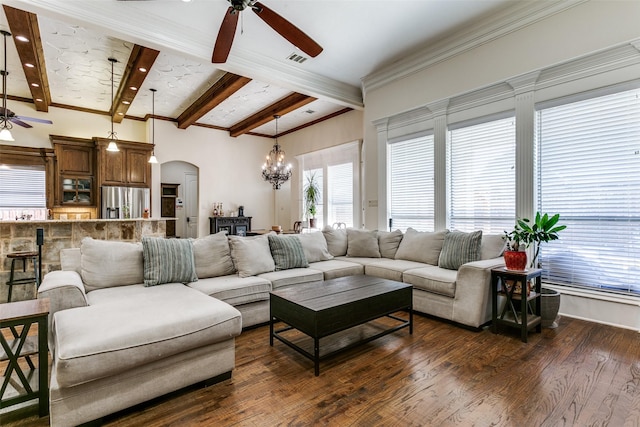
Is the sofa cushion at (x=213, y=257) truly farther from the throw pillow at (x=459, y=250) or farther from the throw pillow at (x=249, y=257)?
the throw pillow at (x=459, y=250)

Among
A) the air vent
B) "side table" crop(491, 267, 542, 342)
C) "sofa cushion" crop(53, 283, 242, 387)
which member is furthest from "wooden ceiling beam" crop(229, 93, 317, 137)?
"sofa cushion" crop(53, 283, 242, 387)

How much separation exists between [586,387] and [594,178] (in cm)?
224

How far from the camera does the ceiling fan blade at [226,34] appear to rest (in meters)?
2.62

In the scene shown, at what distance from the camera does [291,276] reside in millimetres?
3494

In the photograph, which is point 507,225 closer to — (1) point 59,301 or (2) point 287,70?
(2) point 287,70

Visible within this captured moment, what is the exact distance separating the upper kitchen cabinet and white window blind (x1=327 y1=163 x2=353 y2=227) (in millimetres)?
4169

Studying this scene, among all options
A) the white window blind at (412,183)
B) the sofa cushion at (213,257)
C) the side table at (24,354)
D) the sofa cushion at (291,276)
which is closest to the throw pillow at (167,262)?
the sofa cushion at (213,257)

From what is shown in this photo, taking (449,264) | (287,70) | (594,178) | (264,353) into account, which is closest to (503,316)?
(449,264)

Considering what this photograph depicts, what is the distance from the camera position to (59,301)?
221 centimetres

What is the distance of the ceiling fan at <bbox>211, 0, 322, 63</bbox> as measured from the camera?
2.56m

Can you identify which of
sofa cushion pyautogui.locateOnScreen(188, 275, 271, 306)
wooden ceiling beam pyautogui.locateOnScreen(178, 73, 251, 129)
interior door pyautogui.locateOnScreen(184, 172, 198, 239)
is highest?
wooden ceiling beam pyautogui.locateOnScreen(178, 73, 251, 129)

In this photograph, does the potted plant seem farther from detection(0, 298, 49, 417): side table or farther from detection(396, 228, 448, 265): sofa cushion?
detection(0, 298, 49, 417): side table

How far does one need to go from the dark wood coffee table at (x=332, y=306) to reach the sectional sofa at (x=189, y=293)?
16.8 inches

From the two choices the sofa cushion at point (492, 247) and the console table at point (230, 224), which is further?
the console table at point (230, 224)
